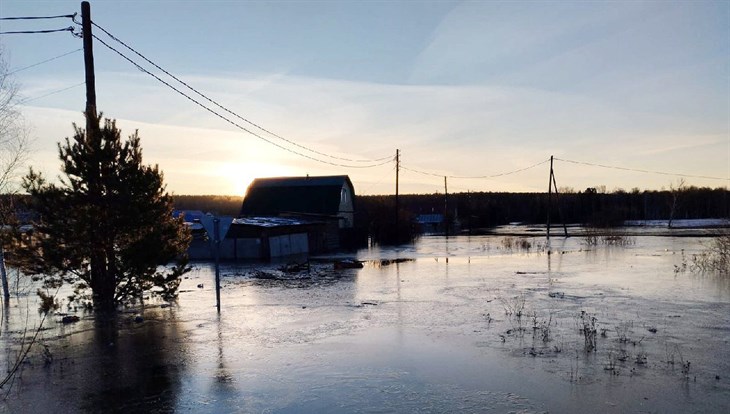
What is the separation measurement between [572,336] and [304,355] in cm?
593

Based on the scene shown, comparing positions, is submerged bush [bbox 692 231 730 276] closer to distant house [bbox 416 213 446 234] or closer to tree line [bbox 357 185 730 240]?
tree line [bbox 357 185 730 240]

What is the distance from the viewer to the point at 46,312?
51.2 ft

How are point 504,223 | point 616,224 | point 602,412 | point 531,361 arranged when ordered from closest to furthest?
point 602,412
point 531,361
point 616,224
point 504,223

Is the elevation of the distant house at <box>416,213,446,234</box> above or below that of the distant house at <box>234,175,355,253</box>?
below

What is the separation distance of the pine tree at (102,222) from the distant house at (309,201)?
30.5 metres

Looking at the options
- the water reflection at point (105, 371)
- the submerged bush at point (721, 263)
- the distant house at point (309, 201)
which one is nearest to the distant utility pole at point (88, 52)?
the water reflection at point (105, 371)

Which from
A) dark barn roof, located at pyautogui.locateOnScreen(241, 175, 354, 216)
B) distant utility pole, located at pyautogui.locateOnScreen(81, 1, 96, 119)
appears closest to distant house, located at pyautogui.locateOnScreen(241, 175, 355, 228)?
dark barn roof, located at pyautogui.locateOnScreen(241, 175, 354, 216)

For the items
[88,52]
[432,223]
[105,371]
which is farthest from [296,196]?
[105,371]

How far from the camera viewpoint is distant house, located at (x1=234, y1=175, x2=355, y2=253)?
4900 centimetres

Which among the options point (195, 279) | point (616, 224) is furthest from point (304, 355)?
point (616, 224)

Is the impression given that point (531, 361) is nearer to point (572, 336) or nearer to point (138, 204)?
point (572, 336)

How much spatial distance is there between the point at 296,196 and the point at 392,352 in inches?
1724

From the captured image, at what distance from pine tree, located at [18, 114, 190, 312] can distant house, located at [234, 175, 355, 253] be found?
3047cm

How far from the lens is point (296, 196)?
5394 centimetres
